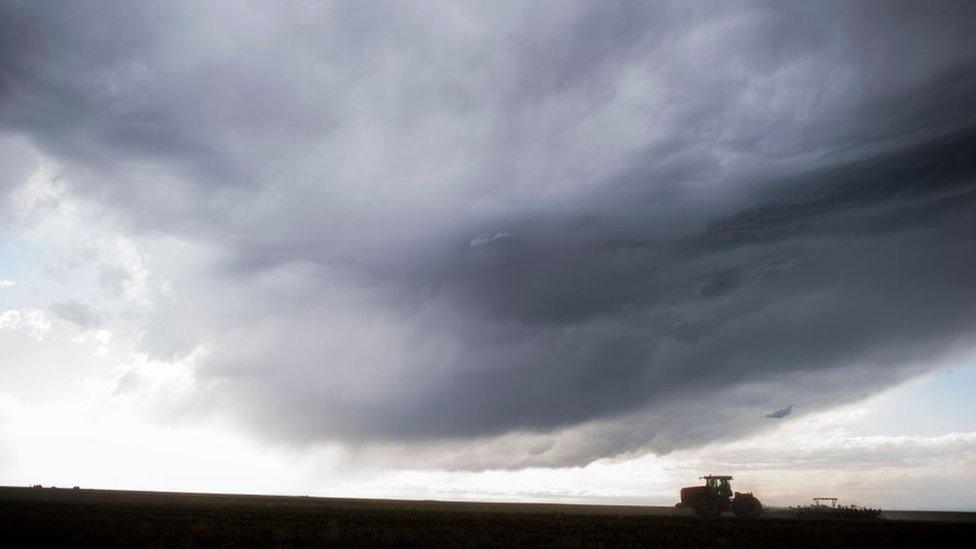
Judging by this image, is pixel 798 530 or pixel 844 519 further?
pixel 844 519

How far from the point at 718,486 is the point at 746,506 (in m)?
2.57

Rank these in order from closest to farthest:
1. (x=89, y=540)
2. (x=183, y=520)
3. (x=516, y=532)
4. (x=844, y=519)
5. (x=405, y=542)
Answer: (x=89, y=540) < (x=405, y=542) < (x=516, y=532) < (x=183, y=520) < (x=844, y=519)

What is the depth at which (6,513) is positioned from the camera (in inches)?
1334

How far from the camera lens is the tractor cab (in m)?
52.2

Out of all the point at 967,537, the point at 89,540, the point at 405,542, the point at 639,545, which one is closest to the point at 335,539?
the point at 405,542

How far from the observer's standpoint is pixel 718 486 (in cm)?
5266

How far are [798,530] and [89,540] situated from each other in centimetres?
3506

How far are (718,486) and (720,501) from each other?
132cm

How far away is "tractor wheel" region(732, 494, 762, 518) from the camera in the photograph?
51.1 meters

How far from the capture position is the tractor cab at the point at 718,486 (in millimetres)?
52219

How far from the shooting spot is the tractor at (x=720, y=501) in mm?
51188

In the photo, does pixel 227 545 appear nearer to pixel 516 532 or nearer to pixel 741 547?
pixel 516 532

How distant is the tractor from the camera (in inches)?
2015

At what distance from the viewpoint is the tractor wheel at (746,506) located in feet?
168
